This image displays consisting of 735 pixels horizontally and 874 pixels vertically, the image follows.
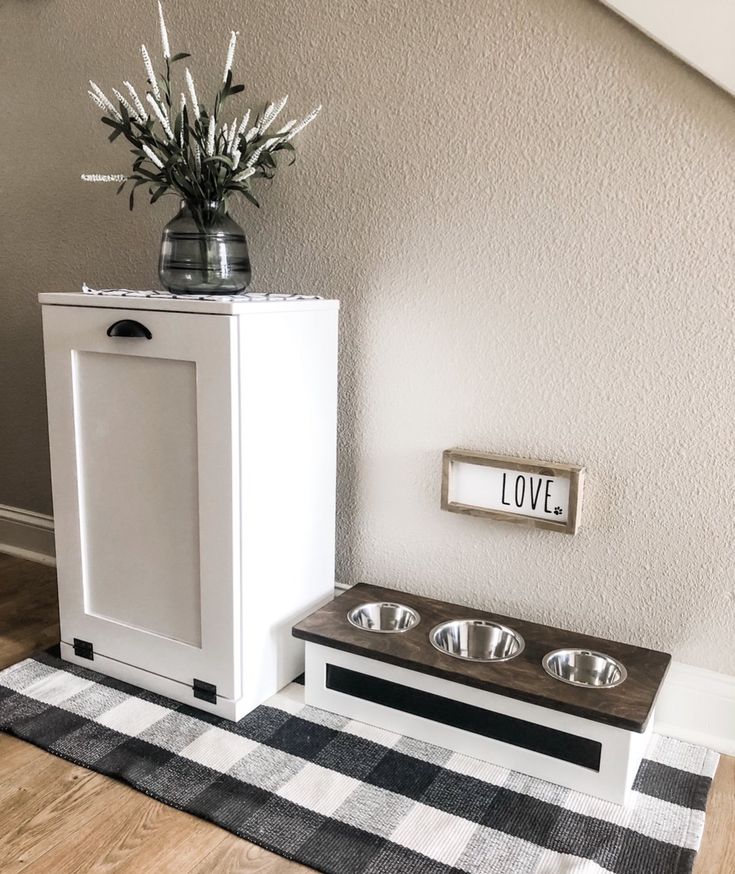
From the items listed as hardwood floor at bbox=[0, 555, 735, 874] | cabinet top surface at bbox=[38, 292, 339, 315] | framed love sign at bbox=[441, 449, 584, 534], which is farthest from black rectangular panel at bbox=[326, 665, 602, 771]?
cabinet top surface at bbox=[38, 292, 339, 315]

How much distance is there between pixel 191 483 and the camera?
5.00 feet

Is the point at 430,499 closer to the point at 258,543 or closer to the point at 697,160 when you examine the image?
the point at 258,543

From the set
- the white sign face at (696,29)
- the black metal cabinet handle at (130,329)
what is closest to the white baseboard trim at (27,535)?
the black metal cabinet handle at (130,329)

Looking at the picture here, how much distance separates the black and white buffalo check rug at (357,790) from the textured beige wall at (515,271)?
1.12ft

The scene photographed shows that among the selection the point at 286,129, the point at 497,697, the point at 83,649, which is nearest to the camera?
the point at 497,697

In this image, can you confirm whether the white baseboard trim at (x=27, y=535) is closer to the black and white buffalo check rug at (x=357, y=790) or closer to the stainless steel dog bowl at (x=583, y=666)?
the black and white buffalo check rug at (x=357, y=790)

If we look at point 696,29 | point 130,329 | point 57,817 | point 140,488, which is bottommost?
point 57,817

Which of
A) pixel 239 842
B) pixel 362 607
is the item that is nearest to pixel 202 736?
pixel 239 842

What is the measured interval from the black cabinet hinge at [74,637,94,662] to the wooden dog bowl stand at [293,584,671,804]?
18.4 inches

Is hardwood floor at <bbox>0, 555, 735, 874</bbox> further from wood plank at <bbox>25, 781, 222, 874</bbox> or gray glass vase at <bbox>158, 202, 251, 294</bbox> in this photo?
gray glass vase at <bbox>158, 202, 251, 294</bbox>

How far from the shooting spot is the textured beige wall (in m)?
1.44

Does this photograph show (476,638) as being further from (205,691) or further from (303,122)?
(303,122)

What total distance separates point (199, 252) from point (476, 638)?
91 cm

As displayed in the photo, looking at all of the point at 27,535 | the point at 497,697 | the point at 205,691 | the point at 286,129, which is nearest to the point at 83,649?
the point at 205,691
